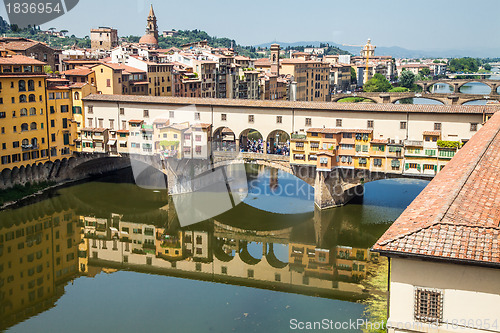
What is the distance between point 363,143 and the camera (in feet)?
107

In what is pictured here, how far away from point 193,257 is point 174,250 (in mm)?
1463

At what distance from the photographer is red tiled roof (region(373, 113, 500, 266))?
32.7ft

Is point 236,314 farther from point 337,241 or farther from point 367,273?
Answer: point 337,241

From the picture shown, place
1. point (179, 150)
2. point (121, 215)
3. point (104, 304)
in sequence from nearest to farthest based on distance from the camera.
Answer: point (104, 304)
point (121, 215)
point (179, 150)

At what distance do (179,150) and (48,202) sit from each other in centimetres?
851

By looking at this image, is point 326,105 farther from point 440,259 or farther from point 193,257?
point 440,259

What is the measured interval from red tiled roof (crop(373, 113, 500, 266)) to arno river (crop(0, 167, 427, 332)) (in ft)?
27.0

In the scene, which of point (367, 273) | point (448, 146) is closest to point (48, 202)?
point (367, 273)

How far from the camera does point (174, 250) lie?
1102 inches

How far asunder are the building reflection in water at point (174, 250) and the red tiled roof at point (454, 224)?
31.1 feet

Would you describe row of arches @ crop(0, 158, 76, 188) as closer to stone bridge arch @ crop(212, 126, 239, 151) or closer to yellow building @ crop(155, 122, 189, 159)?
yellow building @ crop(155, 122, 189, 159)

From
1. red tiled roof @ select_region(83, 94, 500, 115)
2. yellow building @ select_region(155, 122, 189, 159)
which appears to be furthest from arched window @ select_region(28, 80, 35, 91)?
yellow building @ select_region(155, 122, 189, 159)

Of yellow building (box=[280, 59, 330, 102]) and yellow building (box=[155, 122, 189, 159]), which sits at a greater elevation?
yellow building (box=[280, 59, 330, 102])

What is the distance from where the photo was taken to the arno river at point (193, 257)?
2019 cm
